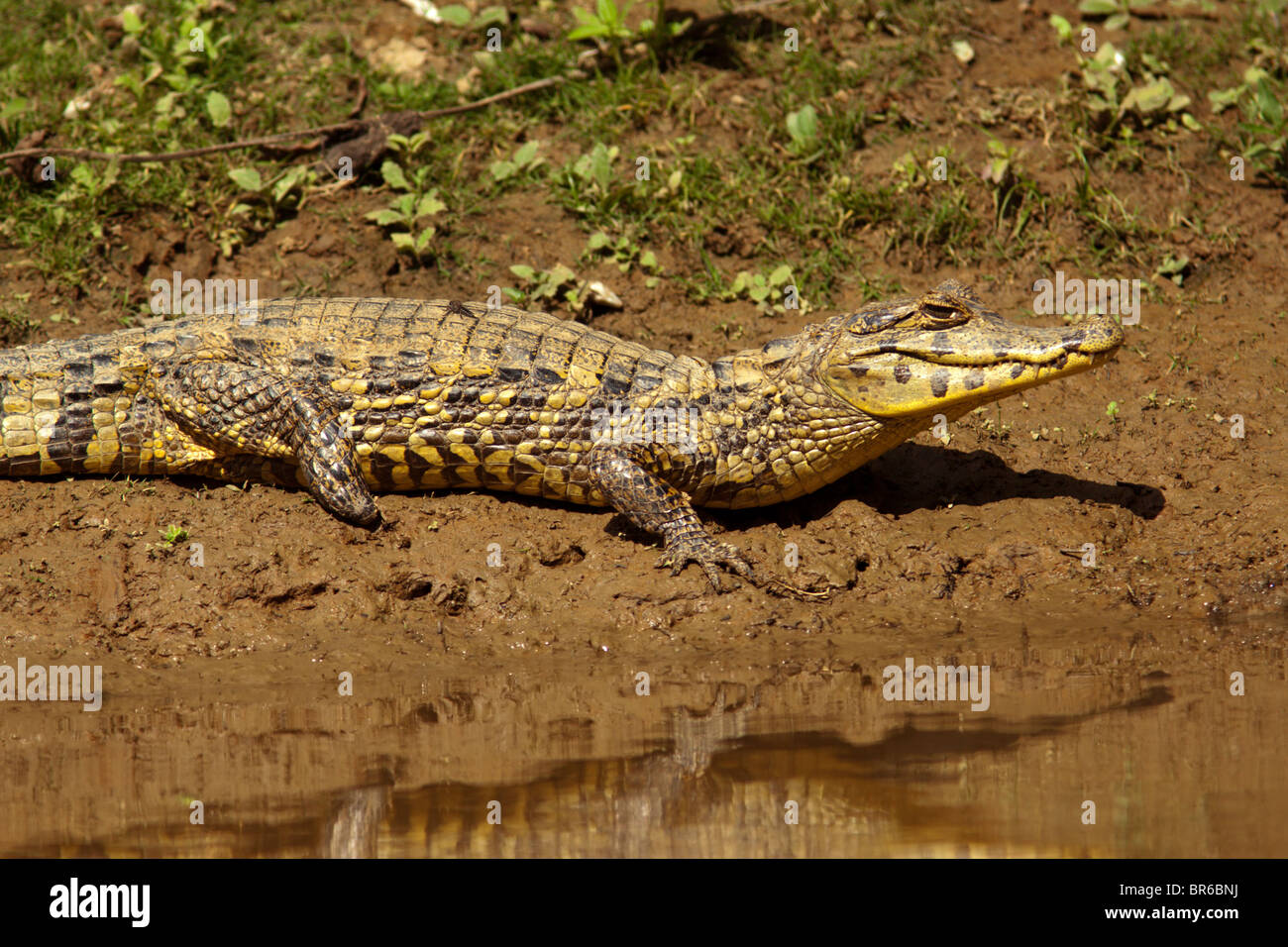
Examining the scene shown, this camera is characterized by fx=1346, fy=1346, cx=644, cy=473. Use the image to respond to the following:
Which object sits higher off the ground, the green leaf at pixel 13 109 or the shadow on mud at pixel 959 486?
the green leaf at pixel 13 109

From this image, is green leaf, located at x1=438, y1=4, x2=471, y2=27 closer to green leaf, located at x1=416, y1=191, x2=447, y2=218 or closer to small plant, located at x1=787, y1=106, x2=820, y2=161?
green leaf, located at x1=416, y1=191, x2=447, y2=218

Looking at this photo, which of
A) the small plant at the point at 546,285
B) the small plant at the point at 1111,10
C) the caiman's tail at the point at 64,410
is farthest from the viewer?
the small plant at the point at 1111,10

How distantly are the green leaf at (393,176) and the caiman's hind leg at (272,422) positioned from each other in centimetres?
236

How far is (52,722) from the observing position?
5090 millimetres

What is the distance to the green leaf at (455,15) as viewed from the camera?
9070 millimetres

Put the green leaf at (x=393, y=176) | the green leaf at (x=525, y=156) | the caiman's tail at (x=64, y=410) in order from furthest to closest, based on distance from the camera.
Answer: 1. the green leaf at (x=525, y=156)
2. the green leaf at (x=393, y=176)
3. the caiman's tail at (x=64, y=410)

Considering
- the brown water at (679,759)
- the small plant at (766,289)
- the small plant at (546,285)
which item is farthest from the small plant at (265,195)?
the brown water at (679,759)

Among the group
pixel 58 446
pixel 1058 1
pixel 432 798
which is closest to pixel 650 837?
pixel 432 798

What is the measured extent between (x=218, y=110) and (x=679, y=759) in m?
5.78

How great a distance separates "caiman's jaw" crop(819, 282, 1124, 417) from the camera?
18.7ft

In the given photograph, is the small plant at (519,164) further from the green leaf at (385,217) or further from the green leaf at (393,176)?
the green leaf at (385,217)

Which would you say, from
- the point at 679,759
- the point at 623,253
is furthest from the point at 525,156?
the point at 679,759

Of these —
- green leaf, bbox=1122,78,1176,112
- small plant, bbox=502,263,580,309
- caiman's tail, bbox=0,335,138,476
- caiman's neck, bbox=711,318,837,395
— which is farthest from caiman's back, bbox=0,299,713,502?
green leaf, bbox=1122,78,1176,112

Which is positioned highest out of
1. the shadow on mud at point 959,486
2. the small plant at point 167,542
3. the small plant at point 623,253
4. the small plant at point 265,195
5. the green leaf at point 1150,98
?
the green leaf at point 1150,98
